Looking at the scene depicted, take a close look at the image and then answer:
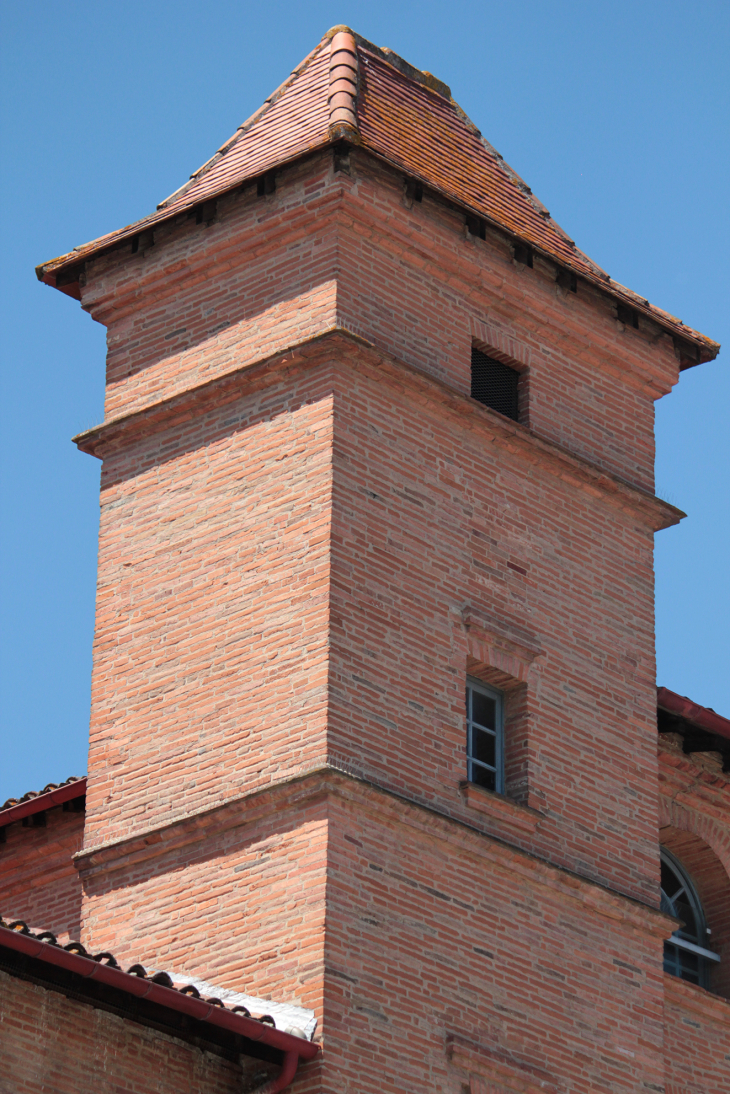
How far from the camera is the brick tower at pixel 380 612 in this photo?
16.2 metres

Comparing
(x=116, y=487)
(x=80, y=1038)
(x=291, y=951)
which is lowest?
(x=80, y=1038)

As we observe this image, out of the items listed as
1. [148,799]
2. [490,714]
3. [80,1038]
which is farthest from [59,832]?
[80,1038]

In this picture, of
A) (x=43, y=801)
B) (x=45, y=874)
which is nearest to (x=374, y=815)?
(x=43, y=801)

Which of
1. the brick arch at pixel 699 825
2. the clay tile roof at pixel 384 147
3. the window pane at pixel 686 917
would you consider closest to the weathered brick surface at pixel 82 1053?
the brick arch at pixel 699 825

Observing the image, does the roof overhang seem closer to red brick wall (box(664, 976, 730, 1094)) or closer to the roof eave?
red brick wall (box(664, 976, 730, 1094))

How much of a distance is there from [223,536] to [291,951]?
3.80 meters

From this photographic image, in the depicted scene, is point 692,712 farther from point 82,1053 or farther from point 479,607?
point 82,1053

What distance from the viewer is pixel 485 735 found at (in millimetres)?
17906

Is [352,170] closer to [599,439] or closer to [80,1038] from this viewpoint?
[599,439]

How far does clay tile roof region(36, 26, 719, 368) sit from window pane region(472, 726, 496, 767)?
456cm

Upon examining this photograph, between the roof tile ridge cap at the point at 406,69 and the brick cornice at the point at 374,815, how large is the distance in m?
8.05

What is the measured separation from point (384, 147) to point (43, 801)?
6408 millimetres

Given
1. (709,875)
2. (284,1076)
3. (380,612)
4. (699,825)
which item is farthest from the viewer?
(709,875)

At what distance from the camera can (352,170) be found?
18594 mm
